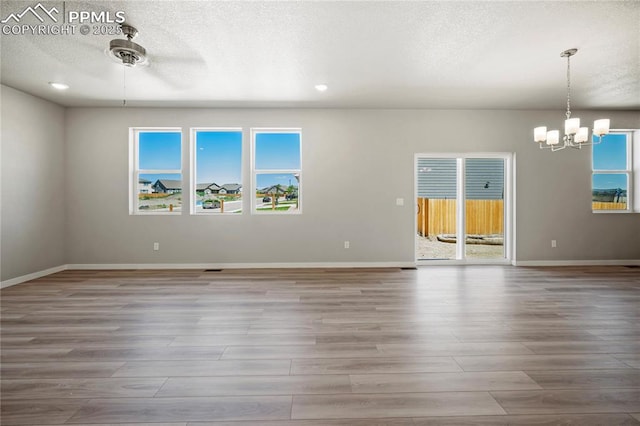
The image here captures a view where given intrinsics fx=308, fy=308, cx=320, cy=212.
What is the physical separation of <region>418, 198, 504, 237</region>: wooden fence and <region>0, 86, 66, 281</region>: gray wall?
6.23 metres

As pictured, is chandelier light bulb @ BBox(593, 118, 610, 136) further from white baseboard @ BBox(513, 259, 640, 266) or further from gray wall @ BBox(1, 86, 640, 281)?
white baseboard @ BBox(513, 259, 640, 266)

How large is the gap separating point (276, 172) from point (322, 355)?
3.77 metres

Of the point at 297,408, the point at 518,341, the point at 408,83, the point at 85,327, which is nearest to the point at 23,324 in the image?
the point at 85,327

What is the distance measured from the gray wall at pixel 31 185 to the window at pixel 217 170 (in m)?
2.19

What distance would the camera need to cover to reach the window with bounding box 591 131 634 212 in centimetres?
560

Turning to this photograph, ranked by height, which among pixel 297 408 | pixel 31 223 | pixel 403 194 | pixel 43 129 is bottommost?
pixel 297 408

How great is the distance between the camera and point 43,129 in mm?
4883

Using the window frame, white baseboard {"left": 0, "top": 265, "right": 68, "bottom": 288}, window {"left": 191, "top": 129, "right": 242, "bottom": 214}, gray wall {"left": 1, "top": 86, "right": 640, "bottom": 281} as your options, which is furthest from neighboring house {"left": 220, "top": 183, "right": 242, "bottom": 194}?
the window frame

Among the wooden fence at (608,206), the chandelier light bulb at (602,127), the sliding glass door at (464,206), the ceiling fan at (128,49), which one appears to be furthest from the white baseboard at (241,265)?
the wooden fence at (608,206)

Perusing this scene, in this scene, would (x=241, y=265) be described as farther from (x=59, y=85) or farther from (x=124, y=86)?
(x=59, y=85)

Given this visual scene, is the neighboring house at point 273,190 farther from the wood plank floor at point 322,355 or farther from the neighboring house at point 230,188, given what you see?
the wood plank floor at point 322,355

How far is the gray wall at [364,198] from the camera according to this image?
5.38 meters

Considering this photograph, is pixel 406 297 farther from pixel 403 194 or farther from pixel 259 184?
pixel 259 184

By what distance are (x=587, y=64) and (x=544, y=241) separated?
306 centimetres
